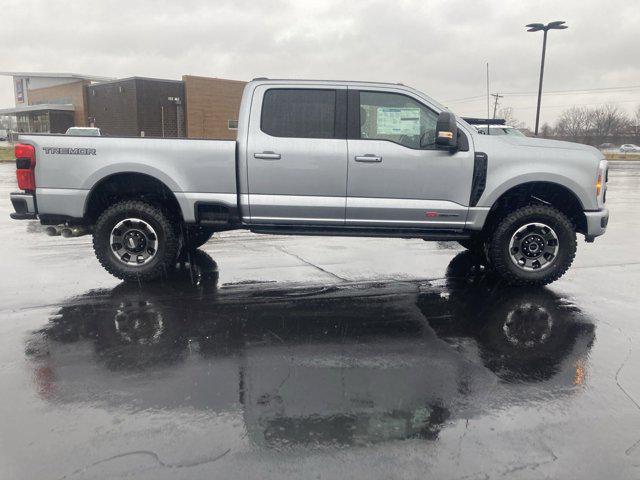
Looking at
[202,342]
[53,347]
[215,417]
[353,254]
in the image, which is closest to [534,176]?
Answer: [353,254]

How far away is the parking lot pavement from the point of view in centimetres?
270

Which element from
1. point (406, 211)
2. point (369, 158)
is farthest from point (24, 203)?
point (406, 211)

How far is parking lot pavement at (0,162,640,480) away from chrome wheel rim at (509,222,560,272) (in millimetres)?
304

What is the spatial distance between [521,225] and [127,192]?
4411mm

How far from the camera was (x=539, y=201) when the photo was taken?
5969mm

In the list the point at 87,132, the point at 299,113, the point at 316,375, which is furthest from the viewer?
the point at 87,132

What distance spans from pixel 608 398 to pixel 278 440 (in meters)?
2.14

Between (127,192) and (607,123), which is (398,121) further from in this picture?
(607,123)

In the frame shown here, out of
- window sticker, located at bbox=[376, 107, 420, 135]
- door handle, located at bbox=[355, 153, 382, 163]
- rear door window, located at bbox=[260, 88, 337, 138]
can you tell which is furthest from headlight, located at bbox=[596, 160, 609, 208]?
rear door window, located at bbox=[260, 88, 337, 138]

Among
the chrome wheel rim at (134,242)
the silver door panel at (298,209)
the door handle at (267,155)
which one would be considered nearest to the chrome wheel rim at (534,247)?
the silver door panel at (298,209)

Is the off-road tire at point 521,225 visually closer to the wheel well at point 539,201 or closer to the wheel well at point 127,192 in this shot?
the wheel well at point 539,201

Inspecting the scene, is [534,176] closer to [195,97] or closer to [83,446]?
[83,446]

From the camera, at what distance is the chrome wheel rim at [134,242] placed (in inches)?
230

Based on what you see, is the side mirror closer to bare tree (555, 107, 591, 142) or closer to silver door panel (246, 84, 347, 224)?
silver door panel (246, 84, 347, 224)
